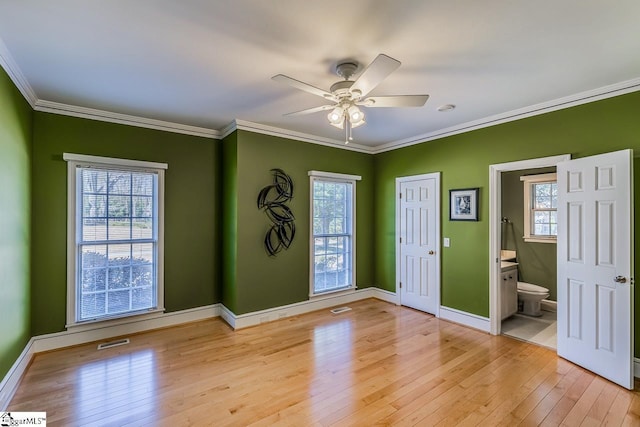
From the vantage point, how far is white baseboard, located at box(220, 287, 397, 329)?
3.95 m

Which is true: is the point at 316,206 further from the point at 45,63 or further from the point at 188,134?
the point at 45,63

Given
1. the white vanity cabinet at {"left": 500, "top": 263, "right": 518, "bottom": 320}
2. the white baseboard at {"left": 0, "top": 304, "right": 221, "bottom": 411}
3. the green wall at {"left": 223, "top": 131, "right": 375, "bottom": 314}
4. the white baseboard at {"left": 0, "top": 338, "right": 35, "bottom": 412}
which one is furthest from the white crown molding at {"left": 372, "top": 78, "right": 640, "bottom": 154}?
the white baseboard at {"left": 0, "top": 338, "right": 35, "bottom": 412}

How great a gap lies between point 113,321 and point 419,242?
13.9 ft

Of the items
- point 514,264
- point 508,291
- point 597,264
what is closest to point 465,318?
point 508,291

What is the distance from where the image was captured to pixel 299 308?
4465mm

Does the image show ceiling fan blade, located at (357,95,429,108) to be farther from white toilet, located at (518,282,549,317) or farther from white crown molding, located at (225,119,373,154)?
white toilet, located at (518,282,549,317)

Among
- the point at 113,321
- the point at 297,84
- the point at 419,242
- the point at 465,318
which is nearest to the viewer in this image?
the point at 297,84

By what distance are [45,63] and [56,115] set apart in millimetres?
1119

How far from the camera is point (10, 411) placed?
2.23 m

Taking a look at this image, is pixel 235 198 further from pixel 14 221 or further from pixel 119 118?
pixel 14 221

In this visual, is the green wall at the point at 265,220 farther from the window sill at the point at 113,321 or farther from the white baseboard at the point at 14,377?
the white baseboard at the point at 14,377

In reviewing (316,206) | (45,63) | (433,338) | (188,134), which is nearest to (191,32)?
(45,63)

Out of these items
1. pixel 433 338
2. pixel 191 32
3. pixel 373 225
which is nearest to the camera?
pixel 191 32

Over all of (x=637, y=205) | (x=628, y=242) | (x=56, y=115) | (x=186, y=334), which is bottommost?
(x=186, y=334)
